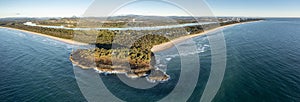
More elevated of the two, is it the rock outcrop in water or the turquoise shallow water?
the rock outcrop in water

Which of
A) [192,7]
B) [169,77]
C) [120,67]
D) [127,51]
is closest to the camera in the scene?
[192,7]

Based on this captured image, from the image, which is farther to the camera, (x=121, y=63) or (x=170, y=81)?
(x=121, y=63)

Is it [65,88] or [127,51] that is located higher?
[127,51]

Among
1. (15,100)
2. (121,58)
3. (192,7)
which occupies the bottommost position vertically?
(15,100)

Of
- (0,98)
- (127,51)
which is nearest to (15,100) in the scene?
(0,98)

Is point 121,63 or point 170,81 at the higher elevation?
point 121,63

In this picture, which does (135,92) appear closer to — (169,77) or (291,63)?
(169,77)

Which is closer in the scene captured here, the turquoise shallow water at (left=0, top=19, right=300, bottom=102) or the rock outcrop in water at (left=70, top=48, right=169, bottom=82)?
the turquoise shallow water at (left=0, top=19, right=300, bottom=102)

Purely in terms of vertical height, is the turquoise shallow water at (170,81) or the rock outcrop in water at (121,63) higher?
the rock outcrop in water at (121,63)

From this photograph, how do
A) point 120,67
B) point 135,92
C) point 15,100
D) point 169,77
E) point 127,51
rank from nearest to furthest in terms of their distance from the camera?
point 15,100, point 135,92, point 169,77, point 120,67, point 127,51

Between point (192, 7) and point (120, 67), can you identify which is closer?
point (192, 7)

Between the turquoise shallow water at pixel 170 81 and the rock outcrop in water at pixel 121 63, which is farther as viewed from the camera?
the rock outcrop in water at pixel 121 63
